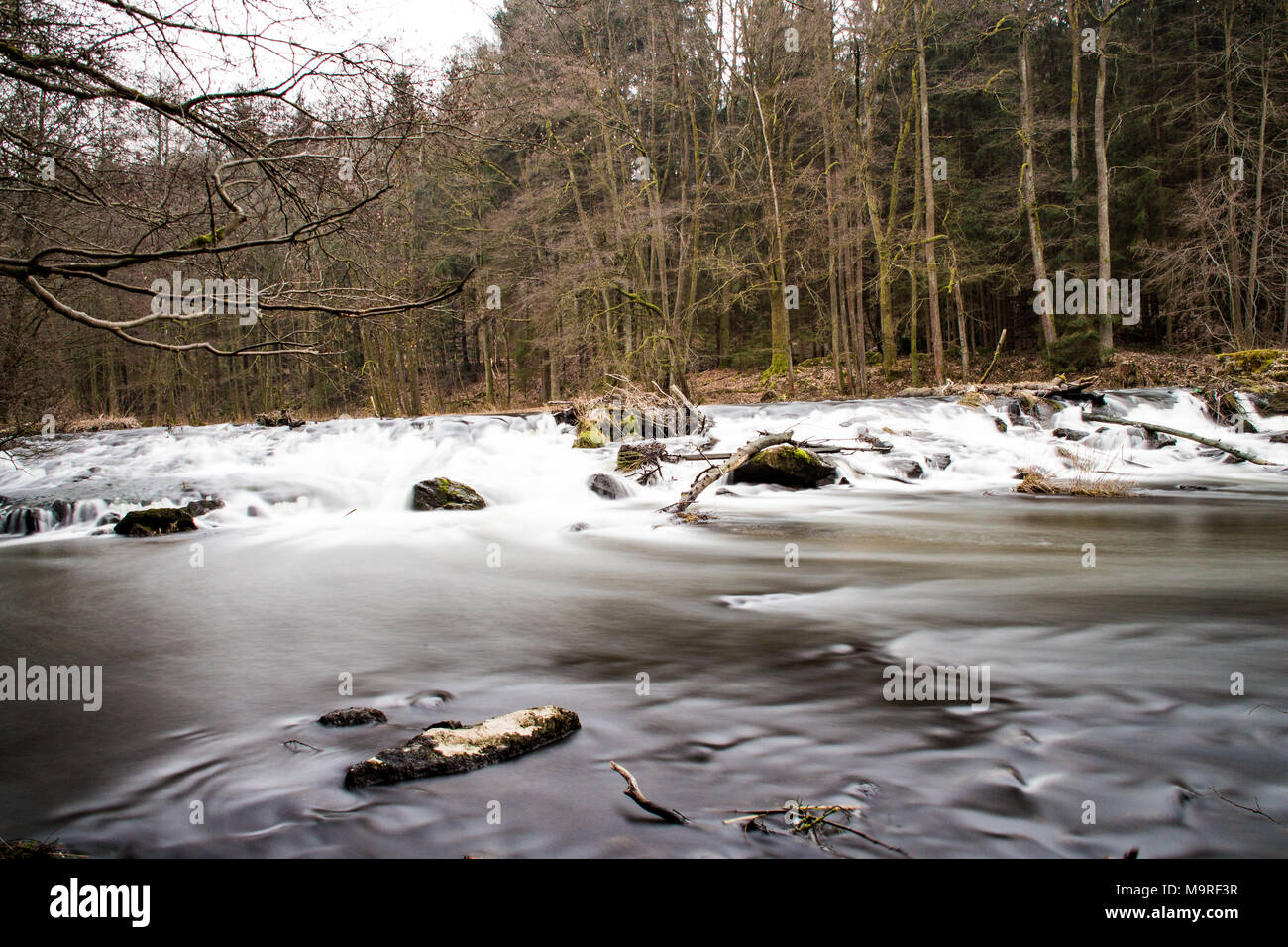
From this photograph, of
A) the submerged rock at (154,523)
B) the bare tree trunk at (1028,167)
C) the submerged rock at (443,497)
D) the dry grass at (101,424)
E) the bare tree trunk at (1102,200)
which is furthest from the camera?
the dry grass at (101,424)

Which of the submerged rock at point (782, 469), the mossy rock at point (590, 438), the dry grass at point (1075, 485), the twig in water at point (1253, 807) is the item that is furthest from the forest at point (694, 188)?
the dry grass at point (1075, 485)

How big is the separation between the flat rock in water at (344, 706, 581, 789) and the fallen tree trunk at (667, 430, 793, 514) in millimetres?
7125

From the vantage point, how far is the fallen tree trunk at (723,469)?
35.0ft

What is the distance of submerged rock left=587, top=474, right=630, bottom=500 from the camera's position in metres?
12.9

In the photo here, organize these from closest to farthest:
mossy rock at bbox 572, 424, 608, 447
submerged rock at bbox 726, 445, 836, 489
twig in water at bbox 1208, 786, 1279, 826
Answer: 1. twig in water at bbox 1208, 786, 1279, 826
2. submerged rock at bbox 726, 445, 836, 489
3. mossy rock at bbox 572, 424, 608, 447

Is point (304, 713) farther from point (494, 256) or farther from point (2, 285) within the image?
point (494, 256)

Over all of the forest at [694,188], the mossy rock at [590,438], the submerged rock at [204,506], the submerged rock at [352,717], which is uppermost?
the forest at [694,188]

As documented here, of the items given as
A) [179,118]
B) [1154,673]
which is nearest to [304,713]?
[179,118]

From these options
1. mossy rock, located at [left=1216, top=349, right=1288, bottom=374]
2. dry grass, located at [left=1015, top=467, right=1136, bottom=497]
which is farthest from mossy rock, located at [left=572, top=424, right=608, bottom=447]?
mossy rock, located at [left=1216, top=349, right=1288, bottom=374]

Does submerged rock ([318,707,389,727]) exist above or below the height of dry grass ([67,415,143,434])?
below

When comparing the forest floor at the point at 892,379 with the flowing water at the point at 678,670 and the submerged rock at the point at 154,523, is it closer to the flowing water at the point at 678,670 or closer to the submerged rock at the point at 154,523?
the flowing water at the point at 678,670

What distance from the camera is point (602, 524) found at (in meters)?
10.7

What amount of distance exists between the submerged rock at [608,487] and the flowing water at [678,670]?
0.90 m

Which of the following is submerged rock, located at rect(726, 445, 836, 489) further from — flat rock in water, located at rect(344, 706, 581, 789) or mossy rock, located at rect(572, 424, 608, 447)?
flat rock in water, located at rect(344, 706, 581, 789)
